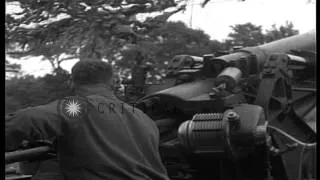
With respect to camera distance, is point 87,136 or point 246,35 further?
point 246,35

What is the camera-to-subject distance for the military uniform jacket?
2914 mm

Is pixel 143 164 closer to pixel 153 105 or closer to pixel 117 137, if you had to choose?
pixel 117 137

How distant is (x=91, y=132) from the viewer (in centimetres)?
306

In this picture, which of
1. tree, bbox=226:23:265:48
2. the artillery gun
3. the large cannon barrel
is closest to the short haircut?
the artillery gun

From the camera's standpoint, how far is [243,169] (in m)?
5.74

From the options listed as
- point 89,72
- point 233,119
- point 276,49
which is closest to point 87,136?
point 89,72

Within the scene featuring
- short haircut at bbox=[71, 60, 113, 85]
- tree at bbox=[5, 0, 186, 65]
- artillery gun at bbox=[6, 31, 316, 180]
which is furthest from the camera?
artillery gun at bbox=[6, 31, 316, 180]

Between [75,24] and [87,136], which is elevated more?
[75,24]

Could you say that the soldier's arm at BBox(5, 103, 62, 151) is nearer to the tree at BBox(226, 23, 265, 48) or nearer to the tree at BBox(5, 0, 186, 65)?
the tree at BBox(5, 0, 186, 65)

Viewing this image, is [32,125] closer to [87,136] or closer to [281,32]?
[87,136]

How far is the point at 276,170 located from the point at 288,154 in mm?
266

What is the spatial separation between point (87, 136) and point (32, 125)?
0.93 feet

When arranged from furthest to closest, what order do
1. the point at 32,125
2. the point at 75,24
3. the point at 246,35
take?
the point at 246,35, the point at 75,24, the point at 32,125

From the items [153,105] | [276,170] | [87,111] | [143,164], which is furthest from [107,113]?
[276,170]
